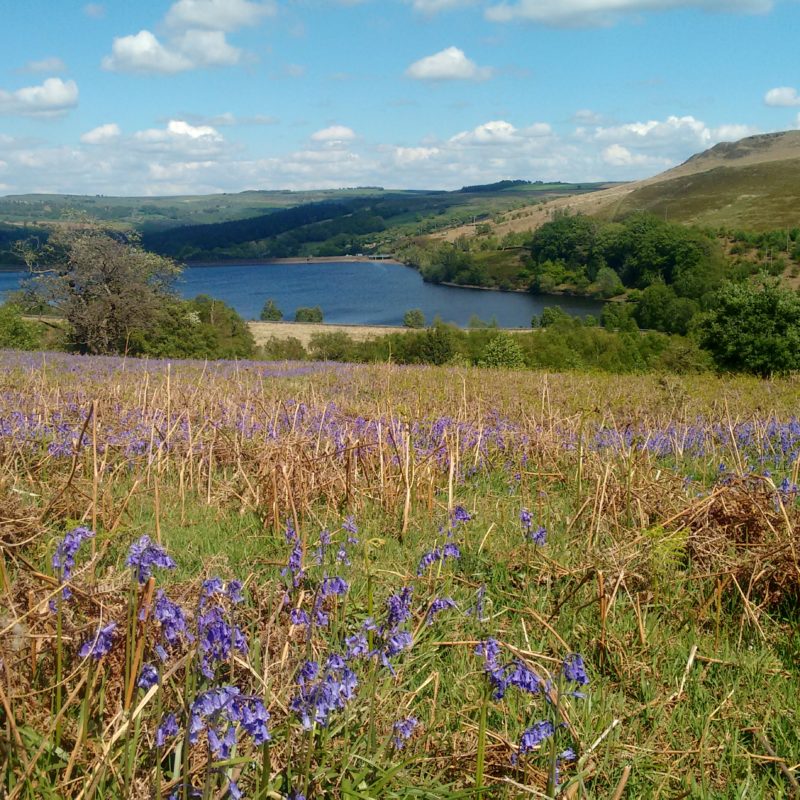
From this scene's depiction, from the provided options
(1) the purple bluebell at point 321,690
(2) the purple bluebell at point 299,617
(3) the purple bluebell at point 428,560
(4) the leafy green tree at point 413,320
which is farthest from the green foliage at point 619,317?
(1) the purple bluebell at point 321,690

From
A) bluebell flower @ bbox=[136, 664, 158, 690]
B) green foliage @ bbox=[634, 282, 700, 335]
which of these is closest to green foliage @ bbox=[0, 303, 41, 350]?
bluebell flower @ bbox=[136, 664, 158, 690]

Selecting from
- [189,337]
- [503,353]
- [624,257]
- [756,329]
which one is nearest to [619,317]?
[624,257]

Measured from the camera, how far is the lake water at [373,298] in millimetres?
123519

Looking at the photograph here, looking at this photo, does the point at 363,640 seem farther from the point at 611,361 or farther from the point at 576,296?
the point at 576,296

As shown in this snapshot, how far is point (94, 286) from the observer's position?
143 feet

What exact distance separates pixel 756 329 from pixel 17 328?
50995 mm

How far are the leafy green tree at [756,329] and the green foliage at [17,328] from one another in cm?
4541

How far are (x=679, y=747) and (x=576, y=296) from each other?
149350 millimetres

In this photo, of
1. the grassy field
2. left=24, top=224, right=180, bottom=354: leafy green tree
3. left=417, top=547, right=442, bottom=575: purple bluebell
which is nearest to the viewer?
the grassy field

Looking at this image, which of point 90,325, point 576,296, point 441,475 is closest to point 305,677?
point 441,475

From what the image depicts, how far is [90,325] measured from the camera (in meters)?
42.3

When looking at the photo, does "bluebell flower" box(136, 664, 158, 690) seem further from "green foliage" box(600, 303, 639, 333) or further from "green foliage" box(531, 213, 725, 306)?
"green foliage" box(531, 213, 725, 306)

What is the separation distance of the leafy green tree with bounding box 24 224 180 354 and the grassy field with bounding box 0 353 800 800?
39.7 metres

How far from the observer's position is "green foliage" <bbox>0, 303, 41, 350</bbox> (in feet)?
160
